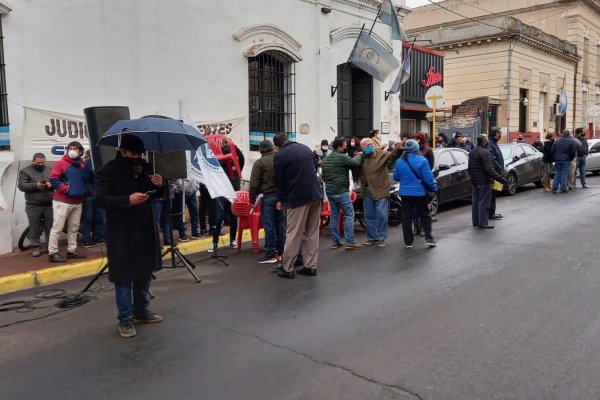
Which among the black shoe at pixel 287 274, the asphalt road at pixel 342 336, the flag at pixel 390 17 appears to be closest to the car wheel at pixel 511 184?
the flag at pixel 390 17

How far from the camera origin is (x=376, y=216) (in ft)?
28.6

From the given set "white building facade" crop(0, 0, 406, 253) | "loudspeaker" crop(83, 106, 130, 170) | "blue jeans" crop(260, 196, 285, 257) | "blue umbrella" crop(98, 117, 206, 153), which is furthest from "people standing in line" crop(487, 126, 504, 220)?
"loudspeaker" crop(83, 106, 130, 170)

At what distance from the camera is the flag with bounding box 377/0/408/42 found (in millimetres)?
13430

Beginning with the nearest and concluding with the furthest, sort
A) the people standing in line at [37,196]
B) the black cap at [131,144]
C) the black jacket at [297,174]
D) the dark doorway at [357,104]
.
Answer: the black cap at [131,144]
the black jacket at [297,174]
the people standing in line at [37,196]
the dark doorway at [357,104]

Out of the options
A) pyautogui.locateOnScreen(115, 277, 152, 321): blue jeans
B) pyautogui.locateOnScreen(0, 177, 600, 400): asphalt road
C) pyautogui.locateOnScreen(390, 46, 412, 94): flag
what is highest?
pyautogui.locateOnScreen(390, 46, 412, 94): flag

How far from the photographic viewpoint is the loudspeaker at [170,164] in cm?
682

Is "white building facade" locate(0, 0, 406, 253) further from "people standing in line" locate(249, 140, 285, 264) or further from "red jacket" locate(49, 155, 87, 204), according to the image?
"people standing in line" locate(249, 140, 285, 264)

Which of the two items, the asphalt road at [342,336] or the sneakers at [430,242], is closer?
the asphalt road at [342,336]

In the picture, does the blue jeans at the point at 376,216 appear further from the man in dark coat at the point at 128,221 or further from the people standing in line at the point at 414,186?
the man in dark coat at the point at 128,221

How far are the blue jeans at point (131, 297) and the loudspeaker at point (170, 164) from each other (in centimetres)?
202

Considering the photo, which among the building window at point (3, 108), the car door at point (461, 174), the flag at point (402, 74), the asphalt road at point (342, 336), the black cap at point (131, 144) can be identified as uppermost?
A: the flag at point (402, 74)

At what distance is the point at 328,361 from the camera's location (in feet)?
13.5

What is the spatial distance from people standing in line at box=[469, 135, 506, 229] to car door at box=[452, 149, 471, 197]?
8.22ft

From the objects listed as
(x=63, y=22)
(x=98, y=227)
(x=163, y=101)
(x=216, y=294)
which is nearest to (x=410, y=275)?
(x=216, y=294)
